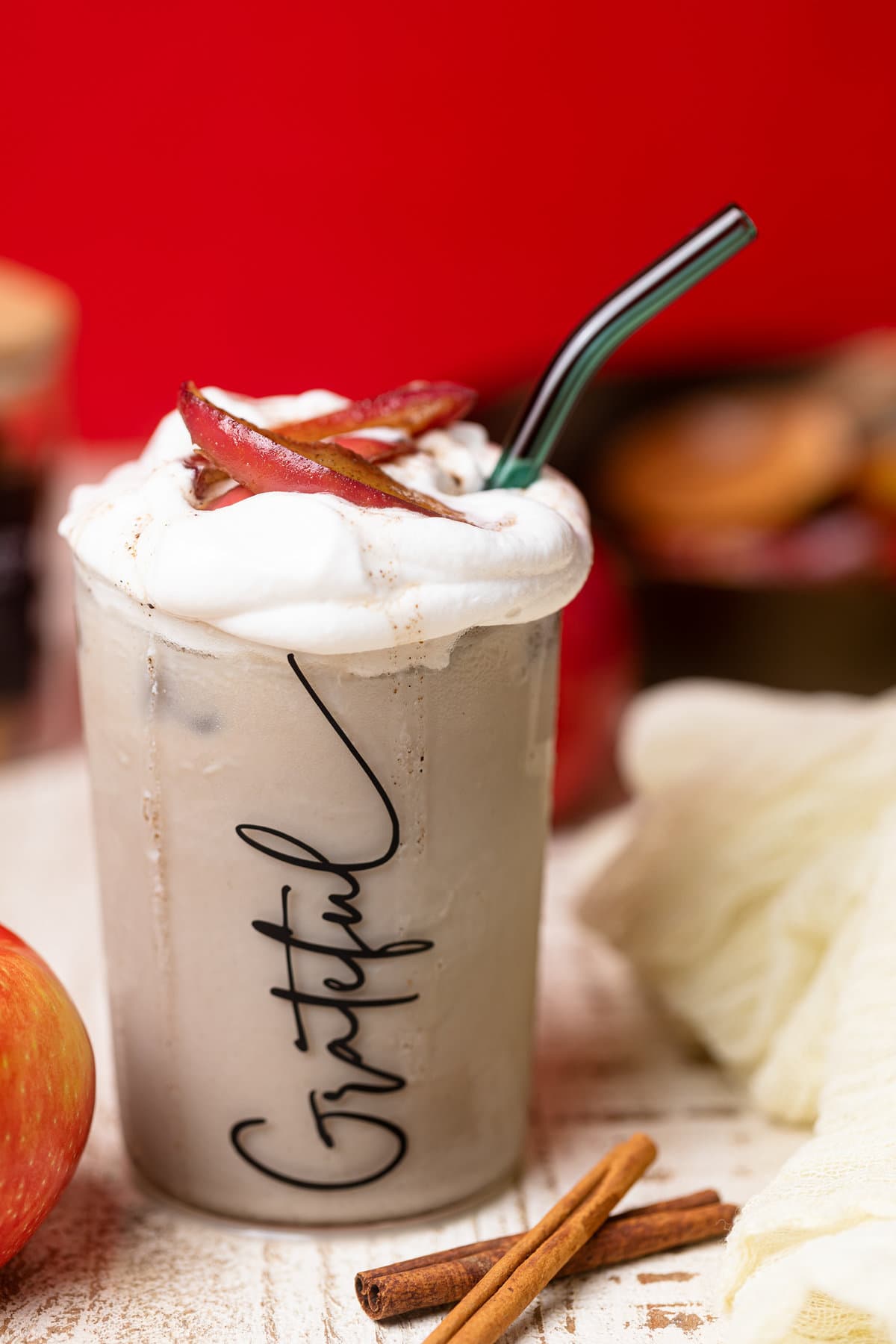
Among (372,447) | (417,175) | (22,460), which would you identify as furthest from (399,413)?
(417,175)

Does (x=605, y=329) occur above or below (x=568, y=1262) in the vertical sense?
above

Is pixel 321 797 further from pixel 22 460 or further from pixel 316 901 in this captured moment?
pixel 22 460

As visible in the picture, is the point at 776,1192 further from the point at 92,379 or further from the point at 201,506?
the point at 92,379

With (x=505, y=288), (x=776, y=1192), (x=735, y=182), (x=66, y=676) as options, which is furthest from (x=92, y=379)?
(x=776, y=1192)

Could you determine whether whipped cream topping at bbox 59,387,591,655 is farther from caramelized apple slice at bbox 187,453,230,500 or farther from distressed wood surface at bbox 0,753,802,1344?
distressed wood surface at bbox 0,753,802,1344

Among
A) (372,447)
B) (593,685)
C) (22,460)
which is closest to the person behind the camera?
(372,447)

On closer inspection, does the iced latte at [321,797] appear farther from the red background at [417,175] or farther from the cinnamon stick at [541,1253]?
the red background at [417,175]

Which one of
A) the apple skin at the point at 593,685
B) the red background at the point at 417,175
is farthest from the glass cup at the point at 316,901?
the red background at the point at 417,175
